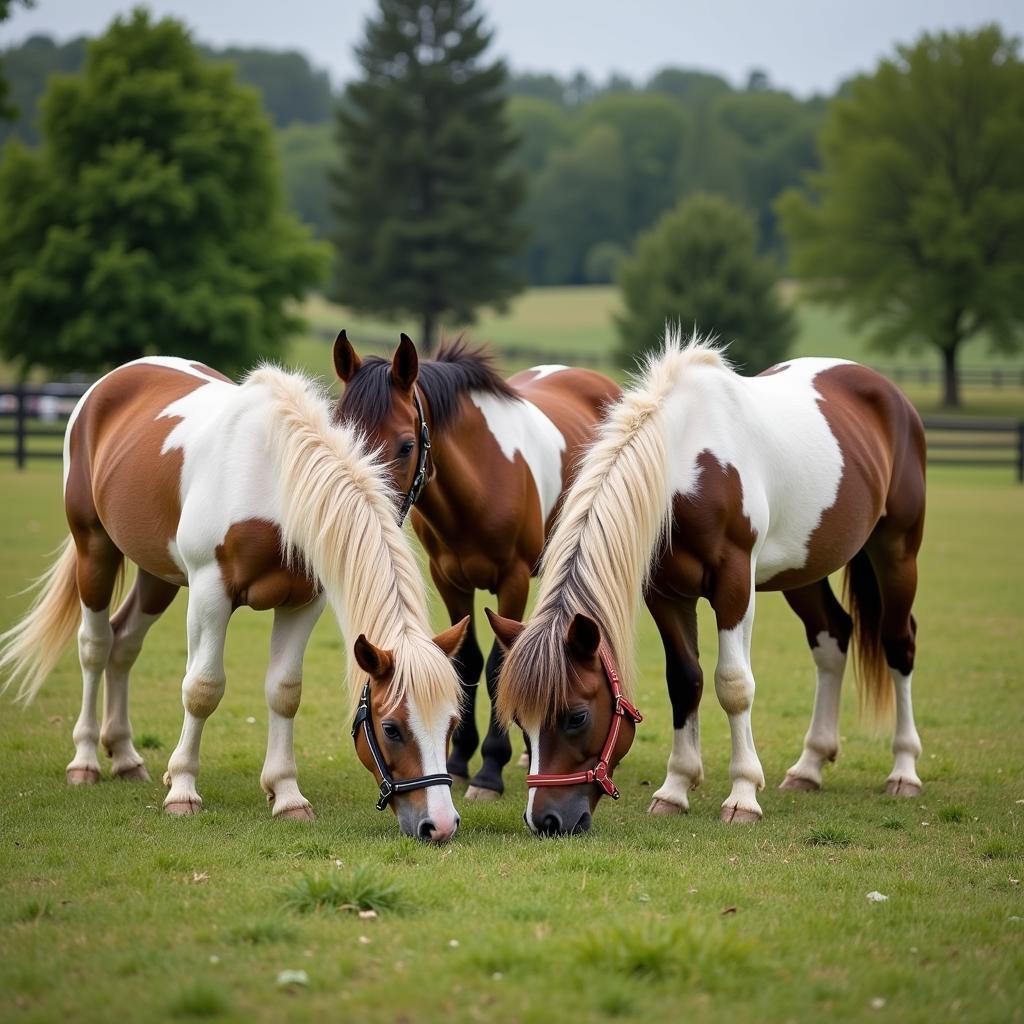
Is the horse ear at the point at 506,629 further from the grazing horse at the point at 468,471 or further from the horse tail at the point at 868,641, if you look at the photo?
the horse tail at the point at 868,641

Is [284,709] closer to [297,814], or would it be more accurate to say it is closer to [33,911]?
[297,814]

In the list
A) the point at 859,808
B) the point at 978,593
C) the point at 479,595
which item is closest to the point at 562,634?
the point at 859,808

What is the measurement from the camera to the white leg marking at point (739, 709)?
20.0ft

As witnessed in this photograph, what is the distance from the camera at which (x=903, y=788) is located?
22.7 ft

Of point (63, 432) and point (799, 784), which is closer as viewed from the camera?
point (799, 784)

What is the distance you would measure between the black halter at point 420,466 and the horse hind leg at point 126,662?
1.79 meters

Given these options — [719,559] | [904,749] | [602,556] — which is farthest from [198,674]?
[904,749]

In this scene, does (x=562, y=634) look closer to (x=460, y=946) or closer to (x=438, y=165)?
(x=460, y=946)

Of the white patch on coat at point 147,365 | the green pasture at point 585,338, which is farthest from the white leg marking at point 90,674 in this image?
the green pasture at point 585,338

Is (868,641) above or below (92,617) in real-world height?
below

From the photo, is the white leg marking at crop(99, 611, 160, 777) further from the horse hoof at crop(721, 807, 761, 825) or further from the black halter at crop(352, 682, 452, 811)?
the horse hoof at crop(721, 807, 761, 825)

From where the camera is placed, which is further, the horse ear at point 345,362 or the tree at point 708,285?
the tree at point 708,285

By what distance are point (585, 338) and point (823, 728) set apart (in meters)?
67.7

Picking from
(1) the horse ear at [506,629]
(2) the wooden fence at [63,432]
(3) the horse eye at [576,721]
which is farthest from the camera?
(2) the wooden fence at [63,432]
